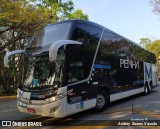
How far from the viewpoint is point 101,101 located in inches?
430

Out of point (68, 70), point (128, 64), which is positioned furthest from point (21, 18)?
point (68, 70)

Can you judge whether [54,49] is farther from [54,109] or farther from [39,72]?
[54,109]

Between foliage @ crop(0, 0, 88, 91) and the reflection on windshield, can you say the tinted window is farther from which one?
foliage @ crop(0, 0, 88, 91)

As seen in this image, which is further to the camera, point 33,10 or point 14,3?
point 33,10

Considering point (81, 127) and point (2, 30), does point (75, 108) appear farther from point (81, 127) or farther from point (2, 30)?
point (2, 30)

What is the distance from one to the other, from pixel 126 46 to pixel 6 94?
1202cm

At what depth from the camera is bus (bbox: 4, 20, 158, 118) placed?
8.59 meters

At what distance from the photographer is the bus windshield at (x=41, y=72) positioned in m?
8.72

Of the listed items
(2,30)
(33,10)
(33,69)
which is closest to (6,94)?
(2,30)

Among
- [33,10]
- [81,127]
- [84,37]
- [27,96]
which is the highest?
[33,10]

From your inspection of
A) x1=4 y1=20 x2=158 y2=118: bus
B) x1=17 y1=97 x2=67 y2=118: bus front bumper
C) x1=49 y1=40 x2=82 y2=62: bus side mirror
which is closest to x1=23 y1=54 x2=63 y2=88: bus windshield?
x1=4 y1=20 x2=158 y2=118: bus

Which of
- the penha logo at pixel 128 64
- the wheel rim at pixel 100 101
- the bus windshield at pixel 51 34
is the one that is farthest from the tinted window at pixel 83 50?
the penha logo at pixel 128 64

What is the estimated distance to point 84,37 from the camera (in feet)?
33.4

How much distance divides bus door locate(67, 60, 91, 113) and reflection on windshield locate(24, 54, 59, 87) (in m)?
0.59
